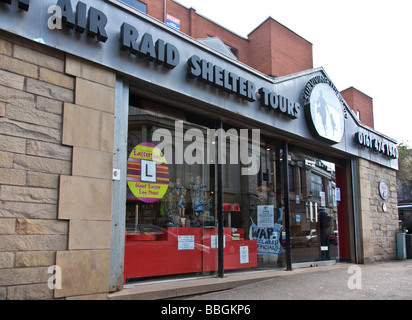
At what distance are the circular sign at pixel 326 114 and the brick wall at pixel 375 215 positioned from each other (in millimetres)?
1649

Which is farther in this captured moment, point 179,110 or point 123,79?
point 179,110

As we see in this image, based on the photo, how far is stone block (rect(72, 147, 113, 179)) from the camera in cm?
453

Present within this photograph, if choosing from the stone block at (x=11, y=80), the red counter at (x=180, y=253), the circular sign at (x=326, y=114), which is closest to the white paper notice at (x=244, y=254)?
the red counter at (x=180, y=253)

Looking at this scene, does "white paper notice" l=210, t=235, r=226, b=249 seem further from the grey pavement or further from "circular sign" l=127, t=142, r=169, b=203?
"circular sign" l=127, t=142, r=169, b=203

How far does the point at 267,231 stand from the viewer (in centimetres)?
811

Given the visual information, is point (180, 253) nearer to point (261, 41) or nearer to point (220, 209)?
point (220, 209)

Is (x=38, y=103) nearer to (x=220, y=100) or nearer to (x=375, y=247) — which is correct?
(x=220, y=100)

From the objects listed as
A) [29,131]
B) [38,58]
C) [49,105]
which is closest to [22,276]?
[29,131]

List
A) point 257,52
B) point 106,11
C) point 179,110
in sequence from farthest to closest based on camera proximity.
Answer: point 257,52 < point 179,110 < point 106,11

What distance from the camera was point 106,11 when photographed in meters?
5.04

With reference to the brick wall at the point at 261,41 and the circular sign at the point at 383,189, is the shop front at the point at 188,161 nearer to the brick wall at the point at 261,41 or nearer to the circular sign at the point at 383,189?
the circular sign at the point at 383,189

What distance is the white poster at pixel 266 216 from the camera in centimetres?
815

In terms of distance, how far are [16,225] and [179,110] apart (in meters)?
3.42

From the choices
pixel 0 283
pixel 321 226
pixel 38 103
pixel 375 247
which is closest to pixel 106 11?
pixel 38 103
